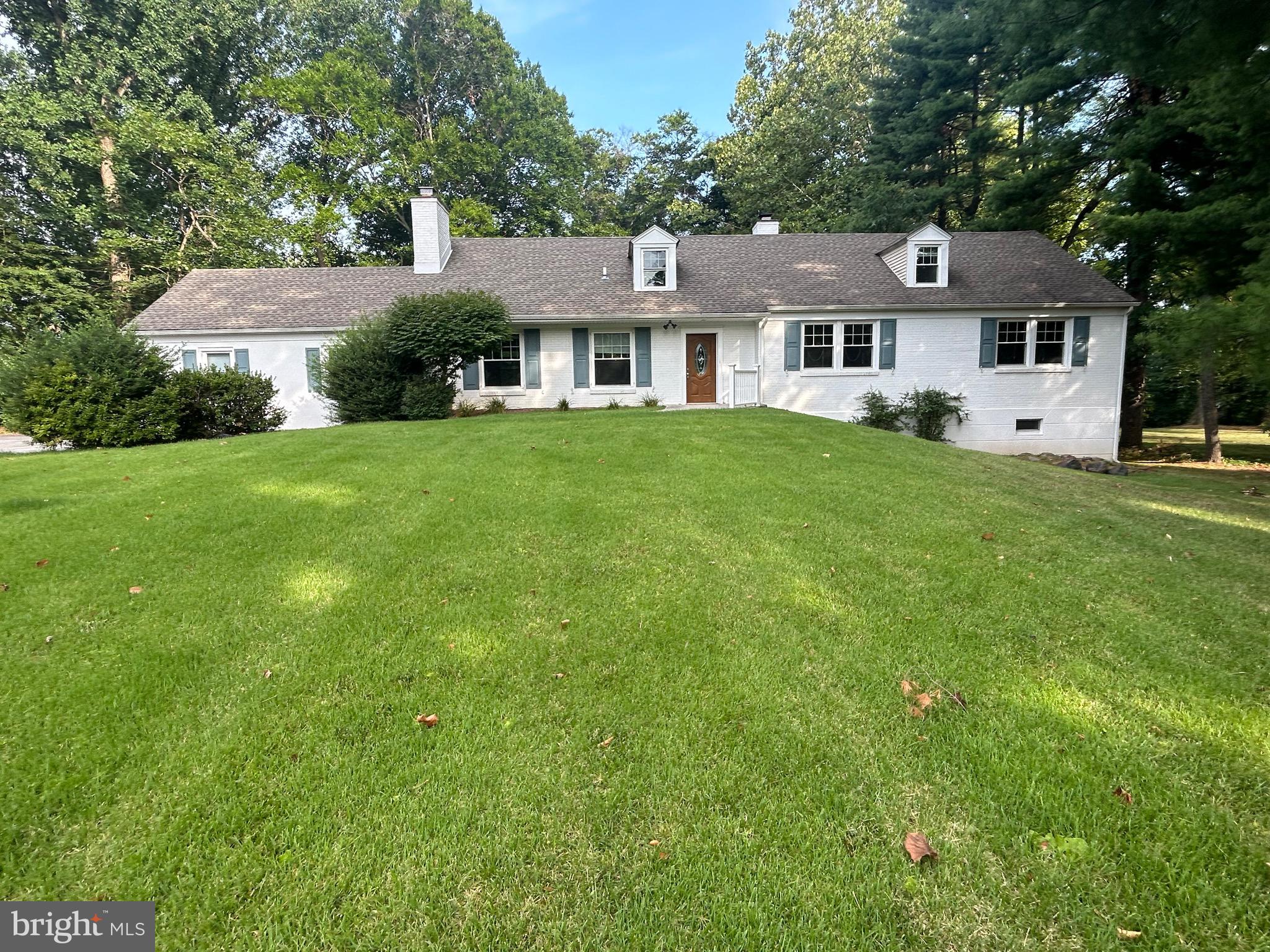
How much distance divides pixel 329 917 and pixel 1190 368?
38.0ft

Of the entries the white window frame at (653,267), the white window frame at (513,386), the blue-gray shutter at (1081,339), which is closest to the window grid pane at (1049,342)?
the blue-gray shutter at (1081,339)

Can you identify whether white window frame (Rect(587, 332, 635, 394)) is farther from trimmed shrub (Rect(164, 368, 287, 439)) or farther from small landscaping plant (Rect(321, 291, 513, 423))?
trimmed shrub (Rect(164, 368, 287, 439))

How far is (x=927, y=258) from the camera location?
16.4 metres

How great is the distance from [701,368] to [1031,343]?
8925mm

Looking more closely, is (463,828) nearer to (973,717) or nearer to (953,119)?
(973,717)

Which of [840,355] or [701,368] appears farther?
[701,368]

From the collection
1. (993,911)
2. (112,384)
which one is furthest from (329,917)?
(112,384)

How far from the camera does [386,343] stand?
12.1 metres

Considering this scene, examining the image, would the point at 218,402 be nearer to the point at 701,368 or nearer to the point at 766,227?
the point at 701,368

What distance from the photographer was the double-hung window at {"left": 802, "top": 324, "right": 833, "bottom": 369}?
52.2 ft

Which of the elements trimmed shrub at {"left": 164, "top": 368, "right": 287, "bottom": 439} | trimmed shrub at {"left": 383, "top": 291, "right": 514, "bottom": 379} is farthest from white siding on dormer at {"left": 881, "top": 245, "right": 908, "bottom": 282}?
trimmed shrub at {"left": 164, "top": 368, "right": 287, "bottom": 439}

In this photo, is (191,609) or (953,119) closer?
(191,609)

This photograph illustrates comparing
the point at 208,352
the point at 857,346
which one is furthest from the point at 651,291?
the point at 208,352

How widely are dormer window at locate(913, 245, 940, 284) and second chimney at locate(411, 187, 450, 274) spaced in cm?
1400
